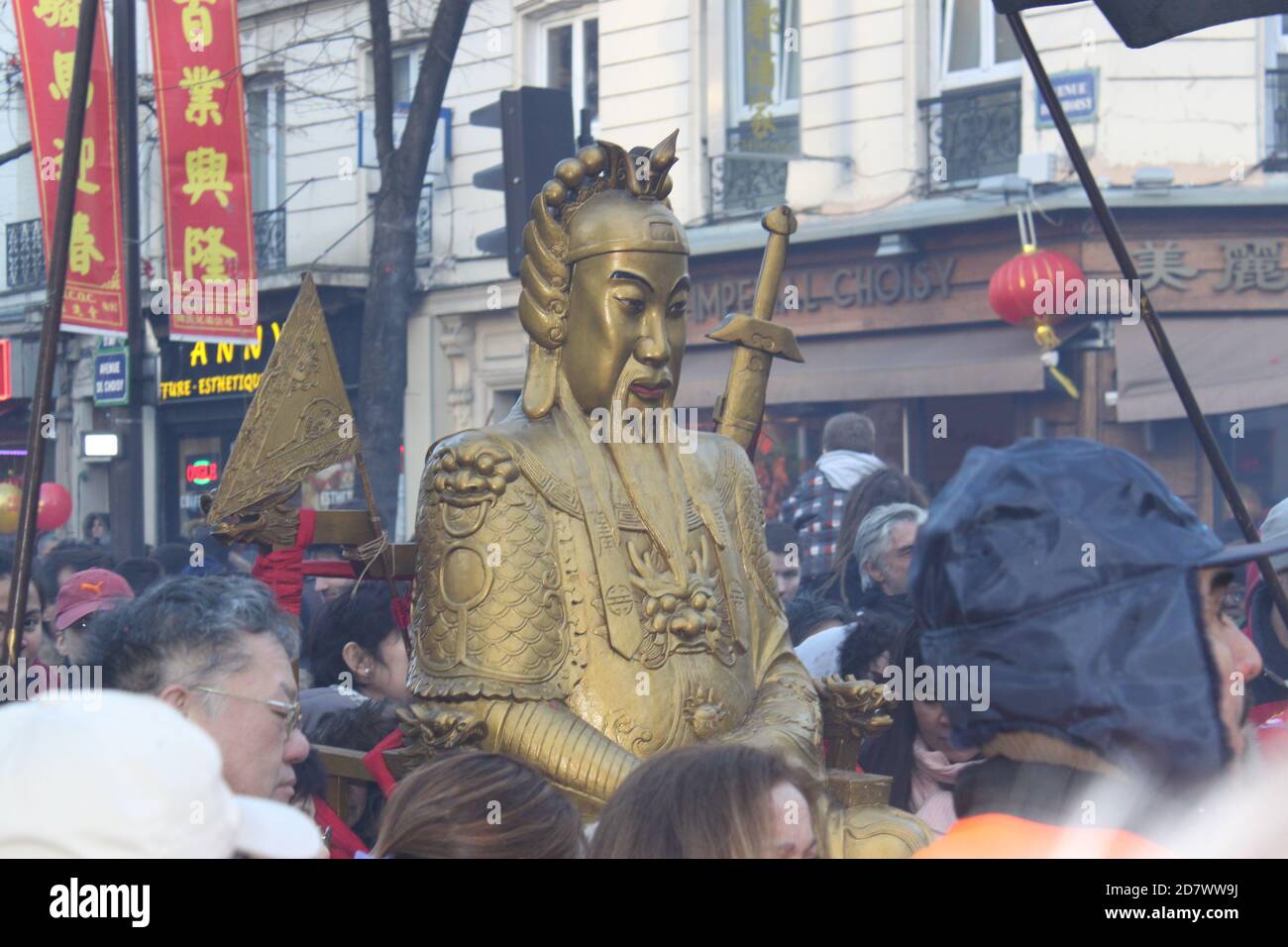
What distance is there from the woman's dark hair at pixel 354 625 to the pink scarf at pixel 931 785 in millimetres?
1489

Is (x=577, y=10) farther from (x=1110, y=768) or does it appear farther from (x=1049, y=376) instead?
(x=1110, y=768)

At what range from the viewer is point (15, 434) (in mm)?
20266

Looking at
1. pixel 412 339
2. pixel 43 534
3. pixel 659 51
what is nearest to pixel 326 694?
pixel 43 534

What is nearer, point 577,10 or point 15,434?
point 577,10

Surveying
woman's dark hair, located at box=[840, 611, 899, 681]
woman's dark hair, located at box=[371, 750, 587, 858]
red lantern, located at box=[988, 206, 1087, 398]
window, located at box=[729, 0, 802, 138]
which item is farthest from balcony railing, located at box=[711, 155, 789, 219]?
woman's dark hair, located at box=[371, 750, 587, 858]

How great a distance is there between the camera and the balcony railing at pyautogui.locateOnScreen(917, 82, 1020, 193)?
40.2 feet

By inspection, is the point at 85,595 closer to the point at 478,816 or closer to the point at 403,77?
the point at 478,816

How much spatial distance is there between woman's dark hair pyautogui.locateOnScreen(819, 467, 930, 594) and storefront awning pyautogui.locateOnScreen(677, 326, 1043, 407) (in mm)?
5316

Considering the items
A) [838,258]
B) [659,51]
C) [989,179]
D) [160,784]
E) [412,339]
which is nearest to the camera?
[160,784]

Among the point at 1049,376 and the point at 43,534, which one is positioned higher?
the point at 1049,376

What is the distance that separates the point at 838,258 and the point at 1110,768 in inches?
451

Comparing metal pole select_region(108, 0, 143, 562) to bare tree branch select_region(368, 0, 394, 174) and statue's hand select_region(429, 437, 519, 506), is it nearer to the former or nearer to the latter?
bare tree branch select_region(368, 0, 394, 174)

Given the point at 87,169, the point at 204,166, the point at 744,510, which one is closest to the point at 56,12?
the point at 204,166

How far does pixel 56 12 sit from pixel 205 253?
1.29 metres
